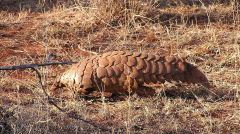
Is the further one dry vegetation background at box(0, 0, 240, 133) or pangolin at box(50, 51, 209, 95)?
pangolin at box(50, 51, 209, 95)

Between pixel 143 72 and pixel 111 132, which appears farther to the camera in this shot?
pixel 143 72

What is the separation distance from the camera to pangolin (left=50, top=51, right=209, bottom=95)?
261 centimetres

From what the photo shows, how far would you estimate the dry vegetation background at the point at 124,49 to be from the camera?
92.0 inches

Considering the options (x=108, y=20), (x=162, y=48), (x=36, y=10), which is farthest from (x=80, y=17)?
(x=162, y=48)

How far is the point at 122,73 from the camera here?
262 centimetres

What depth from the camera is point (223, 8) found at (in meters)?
5.72

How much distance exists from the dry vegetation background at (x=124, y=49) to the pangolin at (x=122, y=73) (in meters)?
0.17

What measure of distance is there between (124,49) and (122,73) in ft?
5.22

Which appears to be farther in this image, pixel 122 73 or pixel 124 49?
pixel 124 49

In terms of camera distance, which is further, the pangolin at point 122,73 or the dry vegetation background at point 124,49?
the pangolin at point 122,73

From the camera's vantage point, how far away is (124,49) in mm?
4172

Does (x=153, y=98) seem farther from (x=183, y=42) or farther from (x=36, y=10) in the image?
(x=36, y=10)

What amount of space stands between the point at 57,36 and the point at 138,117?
2802mm

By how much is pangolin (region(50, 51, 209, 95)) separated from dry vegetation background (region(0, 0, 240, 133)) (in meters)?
0.17
